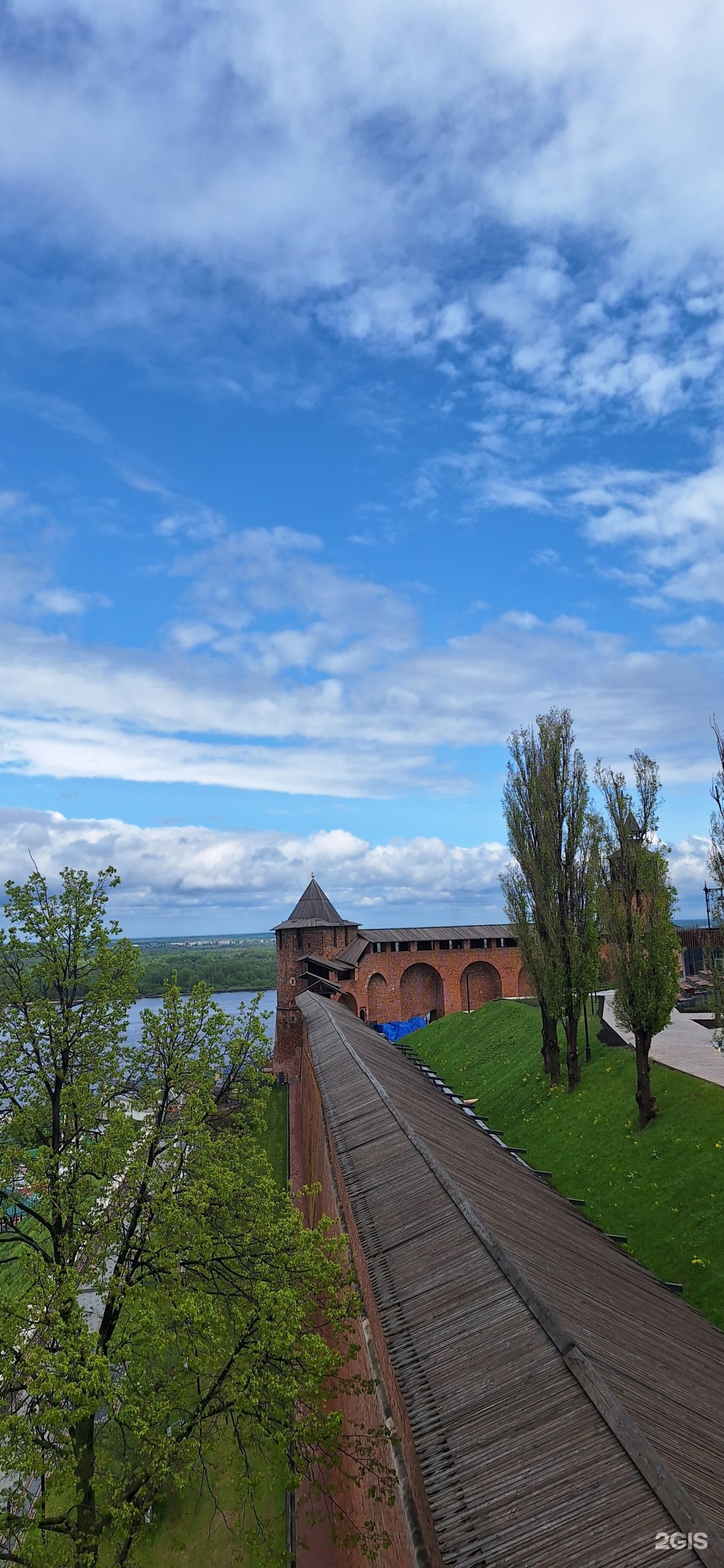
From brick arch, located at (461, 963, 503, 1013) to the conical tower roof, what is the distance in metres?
6.90

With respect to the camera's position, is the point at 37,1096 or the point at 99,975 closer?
the point at 37,1096

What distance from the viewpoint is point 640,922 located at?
54.7 feet

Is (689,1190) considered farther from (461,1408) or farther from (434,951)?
(434,951)

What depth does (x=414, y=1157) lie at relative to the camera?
340 inches

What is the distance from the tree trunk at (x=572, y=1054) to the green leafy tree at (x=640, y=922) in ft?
12.0

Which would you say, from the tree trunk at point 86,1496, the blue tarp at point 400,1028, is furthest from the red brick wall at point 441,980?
the tree trunk at point 86,1496

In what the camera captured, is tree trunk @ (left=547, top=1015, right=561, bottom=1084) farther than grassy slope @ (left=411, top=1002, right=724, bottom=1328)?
Yes

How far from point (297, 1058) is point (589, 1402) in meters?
36.1

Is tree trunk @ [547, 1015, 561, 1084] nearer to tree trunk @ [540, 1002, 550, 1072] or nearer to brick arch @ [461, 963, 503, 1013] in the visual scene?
tree trunk @ [540, 1002, 550, 1072]

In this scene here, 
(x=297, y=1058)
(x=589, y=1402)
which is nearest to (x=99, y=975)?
(x=589, y=1402)

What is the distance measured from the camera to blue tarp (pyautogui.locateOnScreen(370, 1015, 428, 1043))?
134 feet

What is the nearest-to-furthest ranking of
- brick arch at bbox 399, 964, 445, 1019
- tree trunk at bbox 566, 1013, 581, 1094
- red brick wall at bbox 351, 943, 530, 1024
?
tree trunk at bbox 566, 1013, 581, 1094 → red brick wall at bbox 351, 943, 530, 1024 → brick arch at bbox 399, 964, 445, 1019

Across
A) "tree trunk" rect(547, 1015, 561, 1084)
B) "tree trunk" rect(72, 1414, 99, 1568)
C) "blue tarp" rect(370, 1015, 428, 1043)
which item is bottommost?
"blue tarp" rect(370, 1015, 428, 1043)

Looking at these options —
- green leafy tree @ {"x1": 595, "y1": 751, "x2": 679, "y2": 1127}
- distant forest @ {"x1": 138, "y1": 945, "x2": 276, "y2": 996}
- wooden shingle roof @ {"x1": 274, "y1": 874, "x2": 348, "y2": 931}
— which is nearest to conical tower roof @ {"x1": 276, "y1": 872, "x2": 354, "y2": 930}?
wooden shingle roof @ {"x1": 274, "y1": 874, "x2": 348, "y2": 931}
